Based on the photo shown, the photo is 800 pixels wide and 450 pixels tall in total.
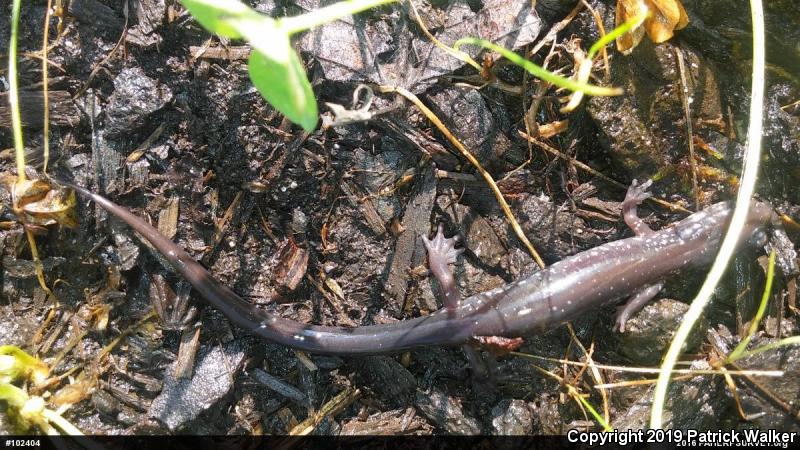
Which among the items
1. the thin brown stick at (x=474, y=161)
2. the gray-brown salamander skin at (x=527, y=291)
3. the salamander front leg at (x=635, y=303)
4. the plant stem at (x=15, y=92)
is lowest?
the salamander front leg at (x=635, y=303)

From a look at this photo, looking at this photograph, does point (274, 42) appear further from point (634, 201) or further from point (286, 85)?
point (634, 201)

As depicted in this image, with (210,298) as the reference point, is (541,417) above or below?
below

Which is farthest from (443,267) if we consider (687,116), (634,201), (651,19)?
(651,19)

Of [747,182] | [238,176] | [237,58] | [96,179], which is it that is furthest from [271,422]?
[747,182]

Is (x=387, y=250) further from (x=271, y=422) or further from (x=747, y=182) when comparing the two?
(x=747, y=182)

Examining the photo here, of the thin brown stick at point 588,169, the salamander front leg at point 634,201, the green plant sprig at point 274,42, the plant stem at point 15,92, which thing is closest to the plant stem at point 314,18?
the green plant sprig at point 274,42

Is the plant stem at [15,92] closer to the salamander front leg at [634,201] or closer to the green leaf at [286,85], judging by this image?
the green leaf at [286,85]

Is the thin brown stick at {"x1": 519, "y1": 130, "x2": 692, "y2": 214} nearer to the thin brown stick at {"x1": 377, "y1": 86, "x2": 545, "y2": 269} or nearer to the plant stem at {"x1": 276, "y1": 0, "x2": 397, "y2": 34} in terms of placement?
the thin brown stick at {"x1": 377, "y1": 86, "x2": 545, "y2": 269}
